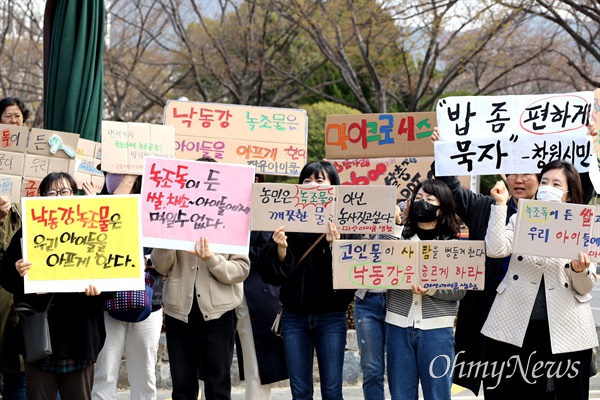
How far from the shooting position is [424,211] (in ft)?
16.2

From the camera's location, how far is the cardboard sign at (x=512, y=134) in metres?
5.25

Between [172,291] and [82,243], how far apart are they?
75 cm

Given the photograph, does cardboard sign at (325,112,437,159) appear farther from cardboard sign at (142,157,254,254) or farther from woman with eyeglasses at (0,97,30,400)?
woman with eyeglasses at (0,97,30,400)

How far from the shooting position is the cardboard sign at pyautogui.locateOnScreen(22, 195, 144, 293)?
15.1 feet

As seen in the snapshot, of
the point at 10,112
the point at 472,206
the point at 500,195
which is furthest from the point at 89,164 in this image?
the point at 500,195

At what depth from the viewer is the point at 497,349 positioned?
4898mm

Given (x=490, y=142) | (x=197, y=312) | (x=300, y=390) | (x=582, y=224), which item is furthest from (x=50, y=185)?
(x=582, y=224)

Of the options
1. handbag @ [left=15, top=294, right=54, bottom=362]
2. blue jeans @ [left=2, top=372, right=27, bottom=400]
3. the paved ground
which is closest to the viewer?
handbag @ [left=15, top=294, right=54, bottom=362]

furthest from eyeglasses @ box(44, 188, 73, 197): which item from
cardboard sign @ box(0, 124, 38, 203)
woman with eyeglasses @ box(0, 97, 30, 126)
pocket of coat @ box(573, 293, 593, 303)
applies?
pocket of coat @ box(573, 293, 593, 303)

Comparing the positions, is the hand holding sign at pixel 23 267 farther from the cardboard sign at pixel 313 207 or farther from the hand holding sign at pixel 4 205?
the cardboard sign at pixel 313 207

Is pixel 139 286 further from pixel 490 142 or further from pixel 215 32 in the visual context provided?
pixel 215 32

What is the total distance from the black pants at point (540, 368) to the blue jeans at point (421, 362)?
0.34 m

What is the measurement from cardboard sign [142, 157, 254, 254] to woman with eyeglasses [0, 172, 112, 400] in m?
0.51

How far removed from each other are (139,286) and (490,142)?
2389mm
